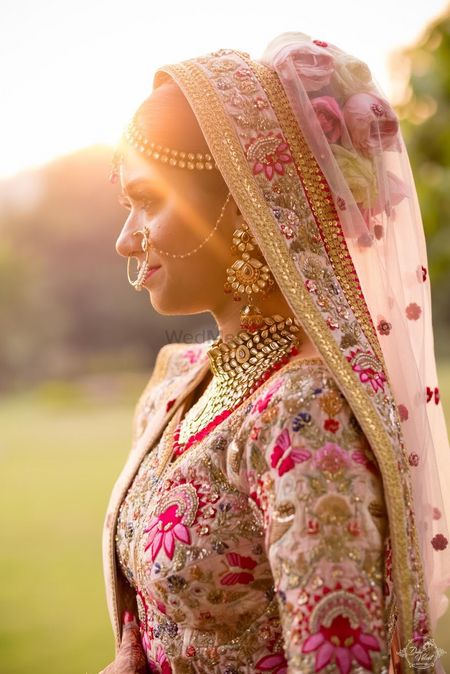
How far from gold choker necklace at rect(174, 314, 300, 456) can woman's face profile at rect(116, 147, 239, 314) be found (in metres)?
0.09

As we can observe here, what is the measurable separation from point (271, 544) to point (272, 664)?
0.89 ft

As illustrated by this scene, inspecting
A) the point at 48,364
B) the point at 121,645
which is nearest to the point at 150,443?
the point at 121,645

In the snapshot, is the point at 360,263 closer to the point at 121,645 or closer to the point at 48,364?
the point at 121,645

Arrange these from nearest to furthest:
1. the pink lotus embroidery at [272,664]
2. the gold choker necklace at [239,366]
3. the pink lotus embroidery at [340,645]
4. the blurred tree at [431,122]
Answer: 1. the pink lotus embroidery at [340,645]
2. the pink lotus embroidery at [272,664]
3. the gold choker necklace at [239,366]
4. the blurred tree at [431,122]

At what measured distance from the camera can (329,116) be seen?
1.26m

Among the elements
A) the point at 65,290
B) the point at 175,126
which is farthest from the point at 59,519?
the point at 175,126

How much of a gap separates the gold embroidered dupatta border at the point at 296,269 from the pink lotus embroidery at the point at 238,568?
0.71 feet

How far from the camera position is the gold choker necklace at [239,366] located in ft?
4.20

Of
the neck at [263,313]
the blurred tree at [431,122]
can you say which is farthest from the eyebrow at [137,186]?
the blurred tree at [431,122]

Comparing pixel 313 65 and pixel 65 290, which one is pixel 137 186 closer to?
pixel 313 65

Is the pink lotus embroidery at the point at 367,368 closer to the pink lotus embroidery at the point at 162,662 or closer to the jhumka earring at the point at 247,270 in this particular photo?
the jhumka earring at the point at 247,270

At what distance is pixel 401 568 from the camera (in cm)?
104

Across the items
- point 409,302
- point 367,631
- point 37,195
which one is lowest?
point 367,631

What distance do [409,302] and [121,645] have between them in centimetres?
82
